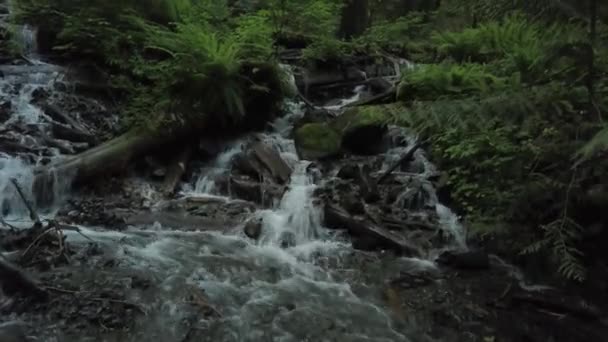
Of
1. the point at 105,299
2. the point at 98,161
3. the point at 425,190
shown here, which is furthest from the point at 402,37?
the point at 105,299

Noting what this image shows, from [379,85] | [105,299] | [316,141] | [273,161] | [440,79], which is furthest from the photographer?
[379,85]

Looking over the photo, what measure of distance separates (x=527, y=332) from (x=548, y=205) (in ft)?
4.20

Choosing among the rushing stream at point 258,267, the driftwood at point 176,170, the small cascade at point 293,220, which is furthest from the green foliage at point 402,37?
the small cascade at point 293,220

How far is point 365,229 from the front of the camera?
6875 mm

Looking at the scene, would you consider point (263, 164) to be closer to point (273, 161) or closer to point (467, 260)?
point (273, 161)

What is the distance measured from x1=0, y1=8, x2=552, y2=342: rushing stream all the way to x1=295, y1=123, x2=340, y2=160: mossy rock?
357 millimetres

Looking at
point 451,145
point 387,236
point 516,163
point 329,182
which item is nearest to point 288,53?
point 329,182

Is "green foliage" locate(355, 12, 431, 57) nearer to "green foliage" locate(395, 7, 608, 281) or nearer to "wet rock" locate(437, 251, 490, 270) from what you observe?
"green foliage" locate(395, 7, 608, 281)

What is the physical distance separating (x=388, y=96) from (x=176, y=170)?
13.6ft

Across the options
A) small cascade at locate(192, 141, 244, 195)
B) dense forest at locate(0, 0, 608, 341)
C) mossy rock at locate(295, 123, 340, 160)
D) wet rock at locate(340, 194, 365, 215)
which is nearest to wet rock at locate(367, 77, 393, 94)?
dense forest at locate(0, 0, 608, 341)

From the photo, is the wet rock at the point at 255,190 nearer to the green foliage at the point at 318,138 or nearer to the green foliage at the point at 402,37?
the green foliage at the point at 318,138

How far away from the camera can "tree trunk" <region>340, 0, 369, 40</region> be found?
561 inches

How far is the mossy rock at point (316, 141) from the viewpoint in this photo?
29.8 ft

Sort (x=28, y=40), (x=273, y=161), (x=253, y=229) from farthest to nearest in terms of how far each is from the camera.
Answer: (x=28, y=40) < (x=273, y=161) < (x=253, y=229)
